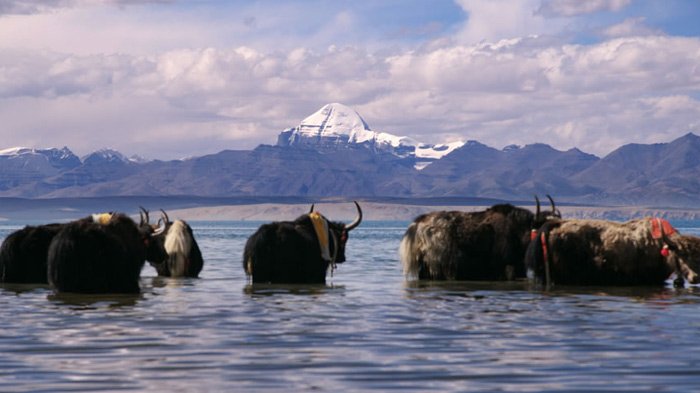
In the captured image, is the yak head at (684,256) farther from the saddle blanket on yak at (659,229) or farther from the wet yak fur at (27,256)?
the wet yak fur at (27,256)

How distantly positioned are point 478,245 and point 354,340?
957cm

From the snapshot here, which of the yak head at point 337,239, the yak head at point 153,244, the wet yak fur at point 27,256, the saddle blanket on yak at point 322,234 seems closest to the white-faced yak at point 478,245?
the yak head at point 337,239

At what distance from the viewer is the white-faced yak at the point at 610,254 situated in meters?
19.0

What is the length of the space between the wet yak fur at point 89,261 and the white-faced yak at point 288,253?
2.91 metres

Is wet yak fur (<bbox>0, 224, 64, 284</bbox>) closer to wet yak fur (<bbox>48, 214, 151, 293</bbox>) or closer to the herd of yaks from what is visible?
the herd of yaks

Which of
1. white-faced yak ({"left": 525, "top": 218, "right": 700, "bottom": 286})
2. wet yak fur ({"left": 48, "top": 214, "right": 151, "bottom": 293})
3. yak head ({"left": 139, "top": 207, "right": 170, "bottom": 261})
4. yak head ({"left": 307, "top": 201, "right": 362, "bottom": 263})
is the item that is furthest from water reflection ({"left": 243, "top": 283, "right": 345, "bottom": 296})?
white-faced yak ({"left": 525, "top": 218, "right": 700, "bottom": 286})

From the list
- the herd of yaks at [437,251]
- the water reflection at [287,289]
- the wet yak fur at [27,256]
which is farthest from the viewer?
the wet yak fur at [27,256]

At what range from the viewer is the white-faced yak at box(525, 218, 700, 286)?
19.0 meters

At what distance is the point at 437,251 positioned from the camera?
2100 cm

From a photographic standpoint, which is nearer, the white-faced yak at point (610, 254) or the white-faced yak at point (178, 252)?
the white-faced yak at point (610, 254)

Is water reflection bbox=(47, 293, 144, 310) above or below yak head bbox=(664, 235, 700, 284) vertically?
below

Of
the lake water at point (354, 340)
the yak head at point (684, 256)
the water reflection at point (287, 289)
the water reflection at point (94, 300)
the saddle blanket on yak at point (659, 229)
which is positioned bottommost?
the lake water at point (354, 340)

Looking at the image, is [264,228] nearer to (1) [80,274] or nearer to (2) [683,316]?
(1) [80,274]

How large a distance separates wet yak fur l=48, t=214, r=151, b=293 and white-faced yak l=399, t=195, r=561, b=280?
581 cm
